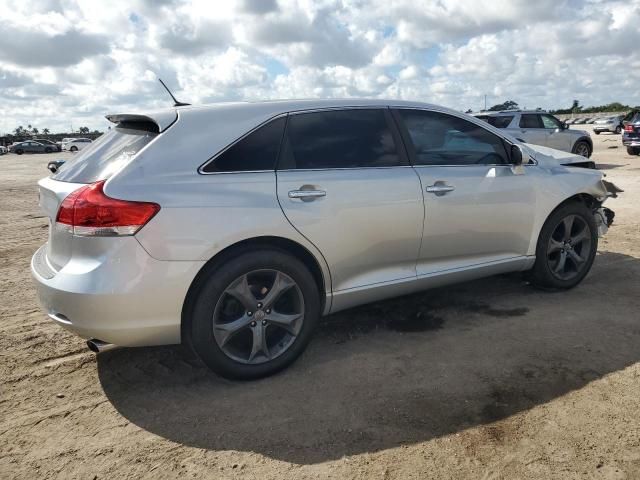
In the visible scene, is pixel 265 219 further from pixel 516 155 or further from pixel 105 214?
pixel 516 155

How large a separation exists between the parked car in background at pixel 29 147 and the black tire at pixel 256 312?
5878cm

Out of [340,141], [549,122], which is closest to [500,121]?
[549,122]

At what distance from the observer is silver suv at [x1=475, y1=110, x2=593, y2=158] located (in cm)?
1459

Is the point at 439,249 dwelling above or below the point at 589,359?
above

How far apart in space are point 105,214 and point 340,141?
1.60 m

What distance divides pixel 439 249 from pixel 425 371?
985mm

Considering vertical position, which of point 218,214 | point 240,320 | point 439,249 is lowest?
point 240,320

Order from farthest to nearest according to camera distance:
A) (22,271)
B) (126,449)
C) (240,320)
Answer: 1. (22,271)
2. (240,320)
3. (126,449)

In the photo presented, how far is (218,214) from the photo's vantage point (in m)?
3.00

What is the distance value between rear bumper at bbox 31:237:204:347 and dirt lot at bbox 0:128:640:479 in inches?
18.9

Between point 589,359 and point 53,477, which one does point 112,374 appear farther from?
point 589,359

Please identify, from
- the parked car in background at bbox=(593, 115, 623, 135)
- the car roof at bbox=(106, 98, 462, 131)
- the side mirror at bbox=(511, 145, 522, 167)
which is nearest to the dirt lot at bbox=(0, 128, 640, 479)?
the side mirror at bbox=(511, 145, 522, 167)

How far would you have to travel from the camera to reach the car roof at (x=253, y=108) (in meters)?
3.20

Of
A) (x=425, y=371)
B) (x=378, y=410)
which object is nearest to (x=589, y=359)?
(x=425, y=371)
